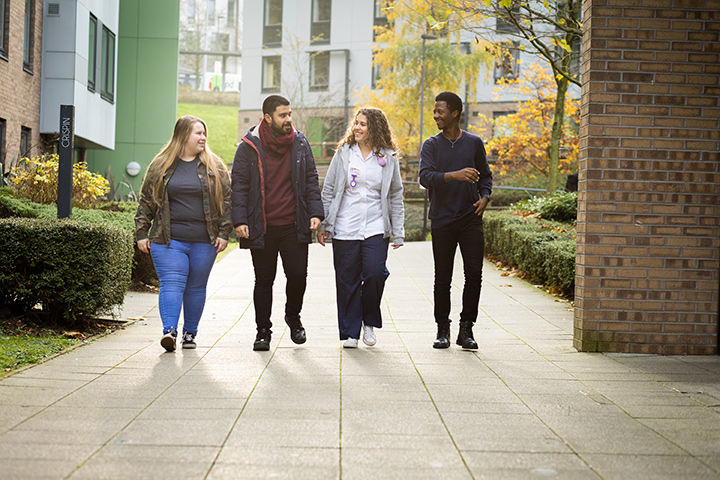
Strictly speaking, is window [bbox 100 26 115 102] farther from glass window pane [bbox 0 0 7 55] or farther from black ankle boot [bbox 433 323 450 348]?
black ankle boot [bbox 433 323 450 348]

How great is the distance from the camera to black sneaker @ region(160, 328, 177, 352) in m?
6.41

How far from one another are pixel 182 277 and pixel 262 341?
2.57ft

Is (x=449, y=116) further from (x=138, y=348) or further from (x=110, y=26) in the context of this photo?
(x=110, y=26)

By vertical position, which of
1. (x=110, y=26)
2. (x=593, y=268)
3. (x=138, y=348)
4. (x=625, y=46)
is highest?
(x=110, y=26)

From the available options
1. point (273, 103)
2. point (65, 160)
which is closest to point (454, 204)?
point (273, 103)

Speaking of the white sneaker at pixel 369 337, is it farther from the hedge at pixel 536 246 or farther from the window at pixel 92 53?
the window at pixel 92 53

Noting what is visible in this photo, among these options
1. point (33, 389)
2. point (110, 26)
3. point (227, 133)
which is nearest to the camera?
point (33, 389)

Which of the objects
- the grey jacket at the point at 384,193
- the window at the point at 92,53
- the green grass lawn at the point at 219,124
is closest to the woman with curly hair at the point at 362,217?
the grey jacket at the point at 384,193

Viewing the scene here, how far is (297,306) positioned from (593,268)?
2.34 metres

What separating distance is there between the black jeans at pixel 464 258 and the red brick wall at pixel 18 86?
38.7ft

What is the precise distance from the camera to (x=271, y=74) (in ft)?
167

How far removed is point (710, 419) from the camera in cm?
466

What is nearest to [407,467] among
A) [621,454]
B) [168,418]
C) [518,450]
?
[518,450]

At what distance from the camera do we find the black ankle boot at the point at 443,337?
7012mm
